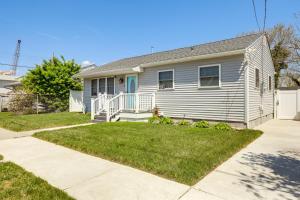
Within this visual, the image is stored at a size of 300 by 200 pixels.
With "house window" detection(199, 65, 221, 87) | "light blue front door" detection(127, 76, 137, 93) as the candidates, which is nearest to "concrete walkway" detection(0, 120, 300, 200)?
"house window" detection(199, 65, 221, 87)

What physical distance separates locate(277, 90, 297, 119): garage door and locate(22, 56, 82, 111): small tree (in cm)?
1636

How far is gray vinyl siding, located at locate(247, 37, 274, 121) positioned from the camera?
29.2 feet

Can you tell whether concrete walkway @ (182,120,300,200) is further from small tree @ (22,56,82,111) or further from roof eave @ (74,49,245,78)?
small tree @ (22,56,82,111)

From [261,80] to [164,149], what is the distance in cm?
834

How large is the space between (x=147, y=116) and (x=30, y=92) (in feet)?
38.0

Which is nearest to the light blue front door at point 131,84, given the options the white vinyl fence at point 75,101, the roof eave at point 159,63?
the roof eave at point 159,63

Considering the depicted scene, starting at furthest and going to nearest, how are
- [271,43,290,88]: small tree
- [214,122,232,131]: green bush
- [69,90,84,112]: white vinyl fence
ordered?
[271,43,290,88]: small tree < [69,90,84,112]: white vinyl fence < [214,122,232,131]: green bush

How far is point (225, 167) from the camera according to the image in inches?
163

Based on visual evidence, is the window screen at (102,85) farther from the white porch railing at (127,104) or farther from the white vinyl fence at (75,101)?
the white vinyl fence at (75,101)

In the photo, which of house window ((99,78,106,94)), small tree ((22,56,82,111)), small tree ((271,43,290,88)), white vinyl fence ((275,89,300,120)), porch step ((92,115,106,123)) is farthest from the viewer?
small tree ((271,43,290,88))

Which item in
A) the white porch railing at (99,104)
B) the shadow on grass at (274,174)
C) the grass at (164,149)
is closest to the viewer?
the shadow on grass at (274,174)

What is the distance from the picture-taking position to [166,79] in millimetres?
10797

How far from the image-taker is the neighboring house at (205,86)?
27.7ft

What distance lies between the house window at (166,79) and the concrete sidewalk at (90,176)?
656cm
